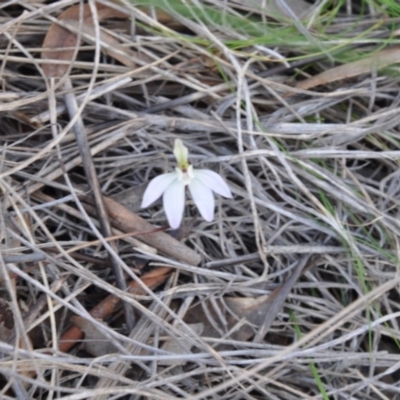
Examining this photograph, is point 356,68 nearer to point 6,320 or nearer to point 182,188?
point 182,188

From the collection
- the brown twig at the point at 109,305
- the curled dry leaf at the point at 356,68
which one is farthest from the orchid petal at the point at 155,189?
the curled dry leaf at the point at 356,68

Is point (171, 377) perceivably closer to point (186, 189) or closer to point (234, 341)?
point (234, 341)

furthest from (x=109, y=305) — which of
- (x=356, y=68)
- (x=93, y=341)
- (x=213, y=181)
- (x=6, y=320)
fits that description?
(x=356, y=68)

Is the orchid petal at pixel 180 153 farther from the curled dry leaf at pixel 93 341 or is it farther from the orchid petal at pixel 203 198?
the curled dry leaf at pixel 93 341

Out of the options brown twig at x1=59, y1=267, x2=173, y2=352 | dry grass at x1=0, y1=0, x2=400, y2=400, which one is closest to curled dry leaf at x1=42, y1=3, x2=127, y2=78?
dry grass at x1=0, y1=0, x2=400, y2=400

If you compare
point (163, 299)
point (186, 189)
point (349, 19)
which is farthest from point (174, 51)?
point (163, 299)

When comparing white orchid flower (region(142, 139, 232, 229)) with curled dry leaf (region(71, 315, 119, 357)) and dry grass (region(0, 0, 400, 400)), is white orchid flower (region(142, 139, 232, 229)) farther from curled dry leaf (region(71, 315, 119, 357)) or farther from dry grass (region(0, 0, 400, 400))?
curled dry leaf (region(71, 315, 119, 357))

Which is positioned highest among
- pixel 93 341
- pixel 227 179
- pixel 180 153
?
pixel 180 153
